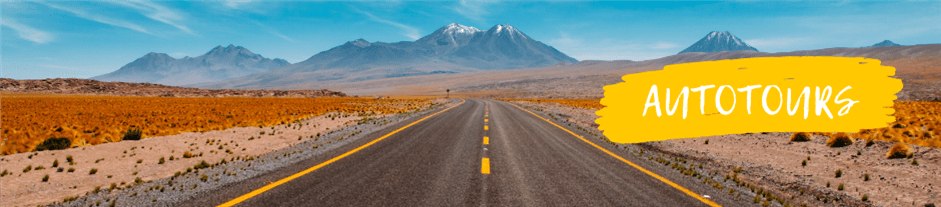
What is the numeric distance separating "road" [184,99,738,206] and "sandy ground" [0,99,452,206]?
2.73m

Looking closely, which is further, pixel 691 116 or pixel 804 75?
pixel 691 116

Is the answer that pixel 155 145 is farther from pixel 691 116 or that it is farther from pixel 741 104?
pixel 741 104

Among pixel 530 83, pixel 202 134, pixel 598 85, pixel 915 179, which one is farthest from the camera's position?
pixel 530 83

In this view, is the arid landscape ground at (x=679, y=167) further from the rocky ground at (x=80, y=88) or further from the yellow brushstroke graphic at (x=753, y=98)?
the rocky ground at (x=80, y=88)

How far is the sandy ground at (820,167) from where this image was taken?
19.7 feet

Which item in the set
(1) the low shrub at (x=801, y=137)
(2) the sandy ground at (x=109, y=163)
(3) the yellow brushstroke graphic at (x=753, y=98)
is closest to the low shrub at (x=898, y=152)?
(3) the yellow brushstroke graphic at (x=753, y=98)

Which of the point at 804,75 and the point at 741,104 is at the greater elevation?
the point at 804,75

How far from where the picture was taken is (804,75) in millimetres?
11352

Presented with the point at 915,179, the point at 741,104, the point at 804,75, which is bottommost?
the point at 915,179

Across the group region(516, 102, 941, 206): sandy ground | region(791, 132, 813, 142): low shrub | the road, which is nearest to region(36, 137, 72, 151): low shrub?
the road

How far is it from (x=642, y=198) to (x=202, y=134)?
14.6 metres

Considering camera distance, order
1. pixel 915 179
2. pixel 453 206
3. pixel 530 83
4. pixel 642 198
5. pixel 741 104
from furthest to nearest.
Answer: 1. pixel 530 83
2. pixel 741 104
3. pixel 915 179
4. pixel 642 198
5. pixel 453 206

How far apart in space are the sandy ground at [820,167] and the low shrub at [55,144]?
15.1 meters

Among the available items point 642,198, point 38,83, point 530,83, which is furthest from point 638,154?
point 530,83
